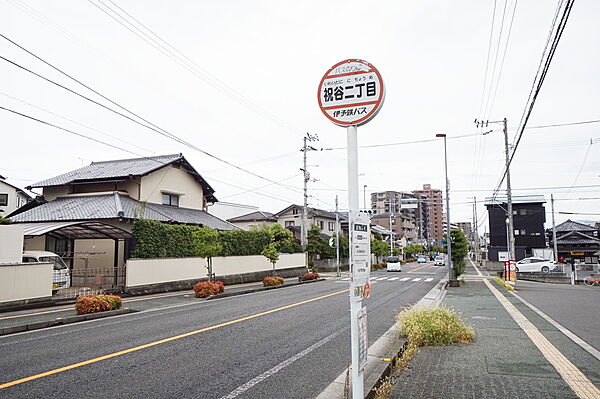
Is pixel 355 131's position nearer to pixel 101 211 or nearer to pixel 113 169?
pixel 101 211

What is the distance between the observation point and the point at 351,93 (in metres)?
3.98

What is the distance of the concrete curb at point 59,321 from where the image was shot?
9.31 meters

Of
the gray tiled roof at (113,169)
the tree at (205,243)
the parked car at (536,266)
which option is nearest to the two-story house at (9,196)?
the gray tiled roof at (113,169)

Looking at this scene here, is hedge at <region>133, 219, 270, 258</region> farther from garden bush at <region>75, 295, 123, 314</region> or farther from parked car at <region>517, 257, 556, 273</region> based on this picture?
parked car at <region>517, 257, 556, 273</region>

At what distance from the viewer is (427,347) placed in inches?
275

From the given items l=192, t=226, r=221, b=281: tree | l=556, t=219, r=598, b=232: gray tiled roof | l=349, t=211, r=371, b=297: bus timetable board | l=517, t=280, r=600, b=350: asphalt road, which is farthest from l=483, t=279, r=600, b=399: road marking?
l=556, t=219, r=598, b=232: gray tiled roof

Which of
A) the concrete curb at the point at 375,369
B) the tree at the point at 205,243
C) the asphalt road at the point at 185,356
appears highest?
the tree at the point at 205,243

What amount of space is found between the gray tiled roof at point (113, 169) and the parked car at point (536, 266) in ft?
102

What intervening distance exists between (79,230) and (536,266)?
118 feet

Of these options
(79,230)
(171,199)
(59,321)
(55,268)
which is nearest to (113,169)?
(171,199)

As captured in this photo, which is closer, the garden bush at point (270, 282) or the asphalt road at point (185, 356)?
the asphalt road at point (185, 356)

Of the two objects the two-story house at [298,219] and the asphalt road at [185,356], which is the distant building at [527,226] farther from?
the asphalt road at [185,356]

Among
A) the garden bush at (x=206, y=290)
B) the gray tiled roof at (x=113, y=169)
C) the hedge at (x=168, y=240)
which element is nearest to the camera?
the garden bush at (x=206, y=290)

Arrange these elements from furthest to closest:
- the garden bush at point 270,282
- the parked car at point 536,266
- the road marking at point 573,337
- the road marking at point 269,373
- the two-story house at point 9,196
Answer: the two-story house at point 9,196, the parked car at point 536,266, the garden bush at point 270,282, the road marking at point 573,337, the road marking at point 269,373
